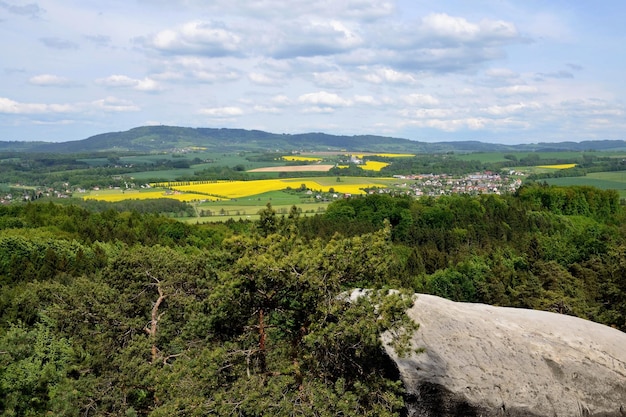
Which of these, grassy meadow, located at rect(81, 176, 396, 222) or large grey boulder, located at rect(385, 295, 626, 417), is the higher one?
large grey boulder, located at rect(385, 295, 626, 417)

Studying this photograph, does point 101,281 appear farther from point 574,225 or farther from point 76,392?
point 574,225

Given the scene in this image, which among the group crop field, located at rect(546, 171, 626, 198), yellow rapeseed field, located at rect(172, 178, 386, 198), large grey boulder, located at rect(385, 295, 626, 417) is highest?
large grey boulder, located at rect(385, 295, 626, 417)

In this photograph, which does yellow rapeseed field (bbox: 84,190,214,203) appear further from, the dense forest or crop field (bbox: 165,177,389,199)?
the dense forest

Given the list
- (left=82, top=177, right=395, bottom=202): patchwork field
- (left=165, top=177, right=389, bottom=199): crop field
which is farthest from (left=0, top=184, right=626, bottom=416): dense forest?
(left=165, top=177, right=389, bottom=199): crop field

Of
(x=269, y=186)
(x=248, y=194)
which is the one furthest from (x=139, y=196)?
(x=269, y=186)

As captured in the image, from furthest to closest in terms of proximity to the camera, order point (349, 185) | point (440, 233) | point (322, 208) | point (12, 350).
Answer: point (349, 185)
point (322, 208)
point (440, 233)
point (12, 350)

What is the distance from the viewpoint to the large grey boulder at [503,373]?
1448 cm

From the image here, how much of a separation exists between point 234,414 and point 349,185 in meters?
125

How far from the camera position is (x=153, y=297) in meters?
20.3

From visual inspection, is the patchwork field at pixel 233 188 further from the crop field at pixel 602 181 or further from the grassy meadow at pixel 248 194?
the crop field at pixel 602 181

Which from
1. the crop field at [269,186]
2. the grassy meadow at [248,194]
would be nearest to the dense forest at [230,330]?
the grassy meadow at [248,194]

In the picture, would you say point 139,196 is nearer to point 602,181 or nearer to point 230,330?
point 230,330

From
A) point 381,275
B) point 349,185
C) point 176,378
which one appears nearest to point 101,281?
point 176,378

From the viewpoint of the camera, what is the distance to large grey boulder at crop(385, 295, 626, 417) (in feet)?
47.5
